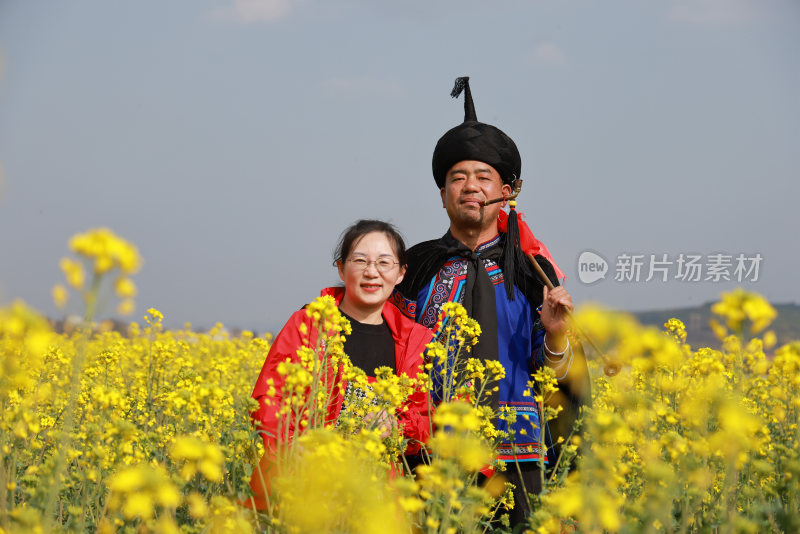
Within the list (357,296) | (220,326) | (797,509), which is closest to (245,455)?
(357,296)

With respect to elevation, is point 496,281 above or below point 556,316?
above

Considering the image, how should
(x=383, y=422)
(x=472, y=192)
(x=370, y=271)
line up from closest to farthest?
(x=383, y=422), (x=370, y=271), (x=472, y=192)

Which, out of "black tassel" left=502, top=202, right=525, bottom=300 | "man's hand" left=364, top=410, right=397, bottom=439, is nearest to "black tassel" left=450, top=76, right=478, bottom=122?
"black tassel" left=502, top=202, right=525, bottom=300

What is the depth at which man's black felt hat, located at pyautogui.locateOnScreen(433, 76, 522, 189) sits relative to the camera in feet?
11.9

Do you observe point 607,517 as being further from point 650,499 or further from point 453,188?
point 453,188

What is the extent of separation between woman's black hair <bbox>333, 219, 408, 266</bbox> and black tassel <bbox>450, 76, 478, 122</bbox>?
1097 mm


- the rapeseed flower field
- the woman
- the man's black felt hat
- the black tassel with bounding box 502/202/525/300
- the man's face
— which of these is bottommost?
the rapeseed flower field

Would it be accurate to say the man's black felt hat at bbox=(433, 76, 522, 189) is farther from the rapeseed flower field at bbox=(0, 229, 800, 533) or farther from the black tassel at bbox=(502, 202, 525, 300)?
the rapeseed flower field at bbox=(0, 229, 800, 533)

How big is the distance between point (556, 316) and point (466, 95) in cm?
166

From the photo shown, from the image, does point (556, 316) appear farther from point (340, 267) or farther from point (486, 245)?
point (340, 267)

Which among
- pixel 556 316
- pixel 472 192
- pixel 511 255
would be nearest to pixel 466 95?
pixel 472 192

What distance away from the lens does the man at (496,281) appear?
11.1ft

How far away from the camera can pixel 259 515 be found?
80.3 inches

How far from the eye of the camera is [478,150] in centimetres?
361
